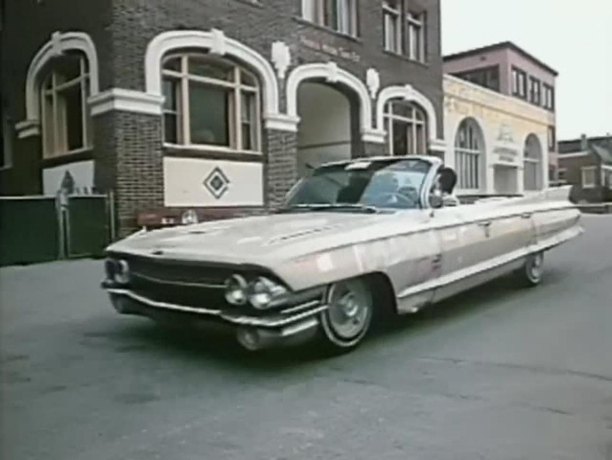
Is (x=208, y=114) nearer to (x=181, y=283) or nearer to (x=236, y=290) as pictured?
(x=181, y=283)

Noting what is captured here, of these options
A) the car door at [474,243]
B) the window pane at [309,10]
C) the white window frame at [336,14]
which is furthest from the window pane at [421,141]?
the car door at [474,243]

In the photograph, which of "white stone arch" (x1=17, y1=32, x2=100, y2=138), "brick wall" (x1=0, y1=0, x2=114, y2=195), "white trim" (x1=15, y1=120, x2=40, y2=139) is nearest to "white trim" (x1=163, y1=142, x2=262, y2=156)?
"brick wall" (x1=0, y1=0, x2=114, y2=195)

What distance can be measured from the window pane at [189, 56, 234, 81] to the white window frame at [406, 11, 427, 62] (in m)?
8.01

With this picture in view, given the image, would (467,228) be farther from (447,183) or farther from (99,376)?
(99,376)

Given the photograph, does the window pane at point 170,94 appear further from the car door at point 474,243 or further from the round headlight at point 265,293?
the round headlight at point 265,293

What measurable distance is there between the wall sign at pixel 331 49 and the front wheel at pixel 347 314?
11.9 meters

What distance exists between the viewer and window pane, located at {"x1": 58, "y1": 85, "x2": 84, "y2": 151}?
13.2m

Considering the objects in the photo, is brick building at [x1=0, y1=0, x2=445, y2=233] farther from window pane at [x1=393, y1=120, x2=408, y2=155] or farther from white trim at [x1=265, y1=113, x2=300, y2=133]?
window pane at [x1=393, y1=120, x2=408, y2=155]

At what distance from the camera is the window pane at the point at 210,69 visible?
13113mm

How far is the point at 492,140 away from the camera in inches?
1029

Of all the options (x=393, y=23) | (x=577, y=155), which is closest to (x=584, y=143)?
(x=577, y=155)

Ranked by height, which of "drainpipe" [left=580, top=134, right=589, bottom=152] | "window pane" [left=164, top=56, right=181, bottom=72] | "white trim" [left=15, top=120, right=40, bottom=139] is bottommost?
"white trim" [left=15, top=120, right=40, bottom=139]

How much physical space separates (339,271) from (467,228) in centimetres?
191

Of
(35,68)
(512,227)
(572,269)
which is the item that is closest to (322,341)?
(512,227)
